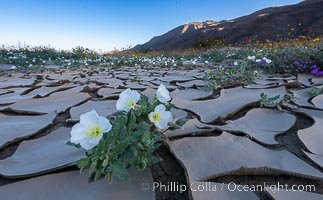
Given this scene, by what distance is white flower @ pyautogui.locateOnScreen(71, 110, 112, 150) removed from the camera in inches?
23.2

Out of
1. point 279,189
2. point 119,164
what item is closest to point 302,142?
point 279,189

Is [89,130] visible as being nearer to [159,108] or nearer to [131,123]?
[131,123]

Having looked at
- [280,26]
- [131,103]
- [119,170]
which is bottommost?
[280,26]

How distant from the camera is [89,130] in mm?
605

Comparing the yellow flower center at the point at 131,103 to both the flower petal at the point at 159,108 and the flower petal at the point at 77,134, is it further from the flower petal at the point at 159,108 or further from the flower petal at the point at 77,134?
the flower petal at the point at 77,134

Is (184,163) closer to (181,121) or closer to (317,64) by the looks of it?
(181,121)

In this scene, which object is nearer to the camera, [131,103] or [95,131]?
[95,131]

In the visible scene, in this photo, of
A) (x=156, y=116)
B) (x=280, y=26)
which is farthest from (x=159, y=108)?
(x=280, y=26)

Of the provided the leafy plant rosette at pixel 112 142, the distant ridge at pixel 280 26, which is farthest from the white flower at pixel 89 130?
the distant ridge at pixel 280 26

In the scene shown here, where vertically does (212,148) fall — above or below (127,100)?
below

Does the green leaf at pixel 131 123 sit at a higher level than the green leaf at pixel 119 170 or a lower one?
higher

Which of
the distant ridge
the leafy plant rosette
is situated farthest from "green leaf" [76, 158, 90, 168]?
the distant ridge

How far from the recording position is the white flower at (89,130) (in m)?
0.59

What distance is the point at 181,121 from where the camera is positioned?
90 cm
